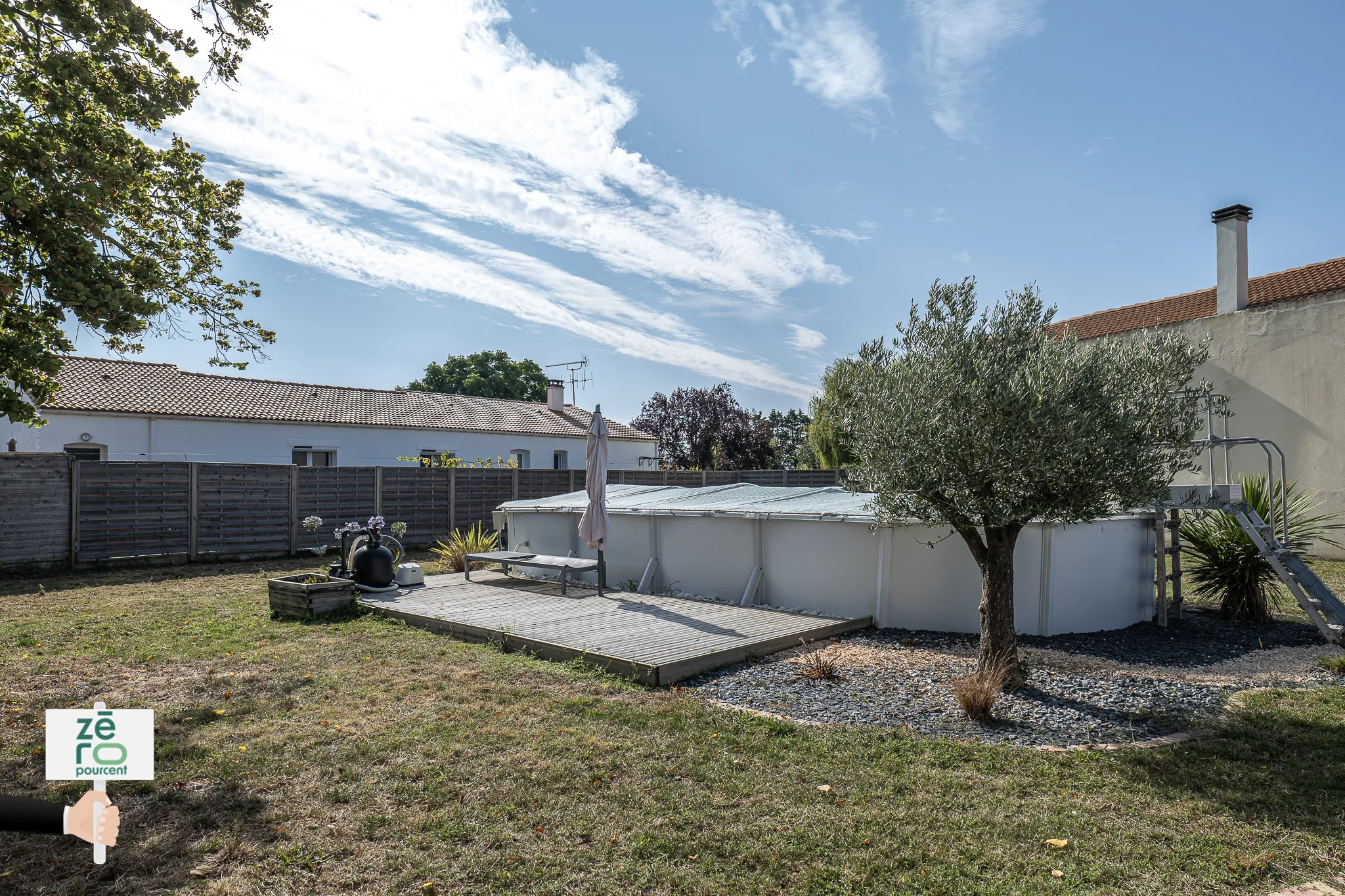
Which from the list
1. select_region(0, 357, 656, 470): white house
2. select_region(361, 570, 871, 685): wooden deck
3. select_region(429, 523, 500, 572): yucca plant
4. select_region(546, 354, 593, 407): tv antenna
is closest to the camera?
select_region(361, 570, 871, 685): wooden deck

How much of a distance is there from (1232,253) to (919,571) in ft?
44.4

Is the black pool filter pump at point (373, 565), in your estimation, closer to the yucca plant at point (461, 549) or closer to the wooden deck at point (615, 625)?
the wooden deck at point (615, 625)

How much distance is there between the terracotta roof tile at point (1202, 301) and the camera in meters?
15.2

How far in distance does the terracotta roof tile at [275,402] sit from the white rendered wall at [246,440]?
312 millimetres

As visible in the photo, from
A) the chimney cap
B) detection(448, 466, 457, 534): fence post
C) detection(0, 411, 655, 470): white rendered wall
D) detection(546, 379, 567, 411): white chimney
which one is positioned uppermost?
the chimney cap

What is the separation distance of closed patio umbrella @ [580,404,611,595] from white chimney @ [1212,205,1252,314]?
14686mm

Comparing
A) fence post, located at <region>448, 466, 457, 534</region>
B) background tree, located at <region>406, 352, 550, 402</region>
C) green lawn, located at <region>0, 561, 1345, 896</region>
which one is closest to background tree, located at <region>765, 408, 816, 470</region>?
background tree, located at <region>406, 352, 550, 402</region>

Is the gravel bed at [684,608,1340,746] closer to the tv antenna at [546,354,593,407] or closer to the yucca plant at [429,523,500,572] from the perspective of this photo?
the yucca plant at [429,523,500,572]

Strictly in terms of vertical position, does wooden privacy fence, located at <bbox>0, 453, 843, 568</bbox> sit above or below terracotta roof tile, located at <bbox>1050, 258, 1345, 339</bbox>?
below

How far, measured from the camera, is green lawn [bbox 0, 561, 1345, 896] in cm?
317

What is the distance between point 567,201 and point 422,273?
5084 mm

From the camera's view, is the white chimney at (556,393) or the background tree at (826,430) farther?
the white chimney at (556,393)

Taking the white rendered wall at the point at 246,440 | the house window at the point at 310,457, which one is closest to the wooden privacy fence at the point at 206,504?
the white rendered wall at the point at 246,440

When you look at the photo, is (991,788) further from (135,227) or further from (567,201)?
(567,201)
